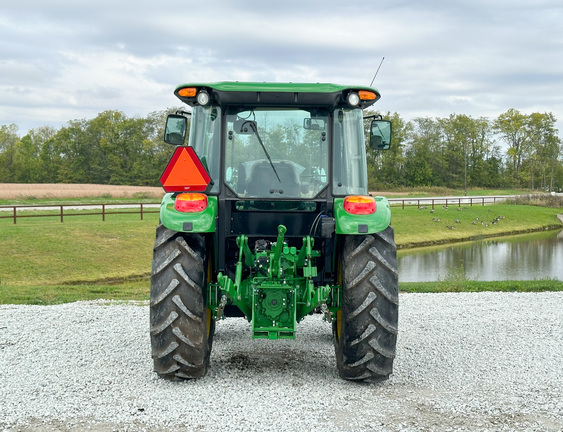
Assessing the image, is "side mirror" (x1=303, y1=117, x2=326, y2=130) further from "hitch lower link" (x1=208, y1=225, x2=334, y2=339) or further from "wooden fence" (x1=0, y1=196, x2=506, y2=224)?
"wooden fence" (x1=0, y1=196, x2=506, y2=224)

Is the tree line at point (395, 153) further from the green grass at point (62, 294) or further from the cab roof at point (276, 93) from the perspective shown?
the cab roof at point (276, 93)

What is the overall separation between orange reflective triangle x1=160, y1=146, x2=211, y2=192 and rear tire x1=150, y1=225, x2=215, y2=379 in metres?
0.44

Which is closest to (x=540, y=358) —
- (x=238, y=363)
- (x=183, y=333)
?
(x=238, y=363)

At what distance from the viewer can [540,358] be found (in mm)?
6570

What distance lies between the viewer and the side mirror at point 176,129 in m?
6.14

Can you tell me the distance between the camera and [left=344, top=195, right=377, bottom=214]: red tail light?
5.30m

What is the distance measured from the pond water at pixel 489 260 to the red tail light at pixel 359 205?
14.1 m

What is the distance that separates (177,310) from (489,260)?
21.8m

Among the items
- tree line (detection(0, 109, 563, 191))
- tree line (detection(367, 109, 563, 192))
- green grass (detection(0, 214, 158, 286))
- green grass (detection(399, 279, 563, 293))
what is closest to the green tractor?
green grass (detection(399, 279, 563, 293))

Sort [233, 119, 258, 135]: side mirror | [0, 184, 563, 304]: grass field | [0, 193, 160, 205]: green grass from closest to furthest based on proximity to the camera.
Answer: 1. [233, 119, 258, 135]: side mirror
2. [0, 184, 563, 304]: grass field
3. [0, 193, 160, 205]: green grass

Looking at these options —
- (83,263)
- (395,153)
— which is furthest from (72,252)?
(395,153)

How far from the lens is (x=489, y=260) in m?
25.0

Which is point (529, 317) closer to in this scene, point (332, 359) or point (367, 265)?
point (332, 359)

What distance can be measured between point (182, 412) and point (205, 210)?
164cm
